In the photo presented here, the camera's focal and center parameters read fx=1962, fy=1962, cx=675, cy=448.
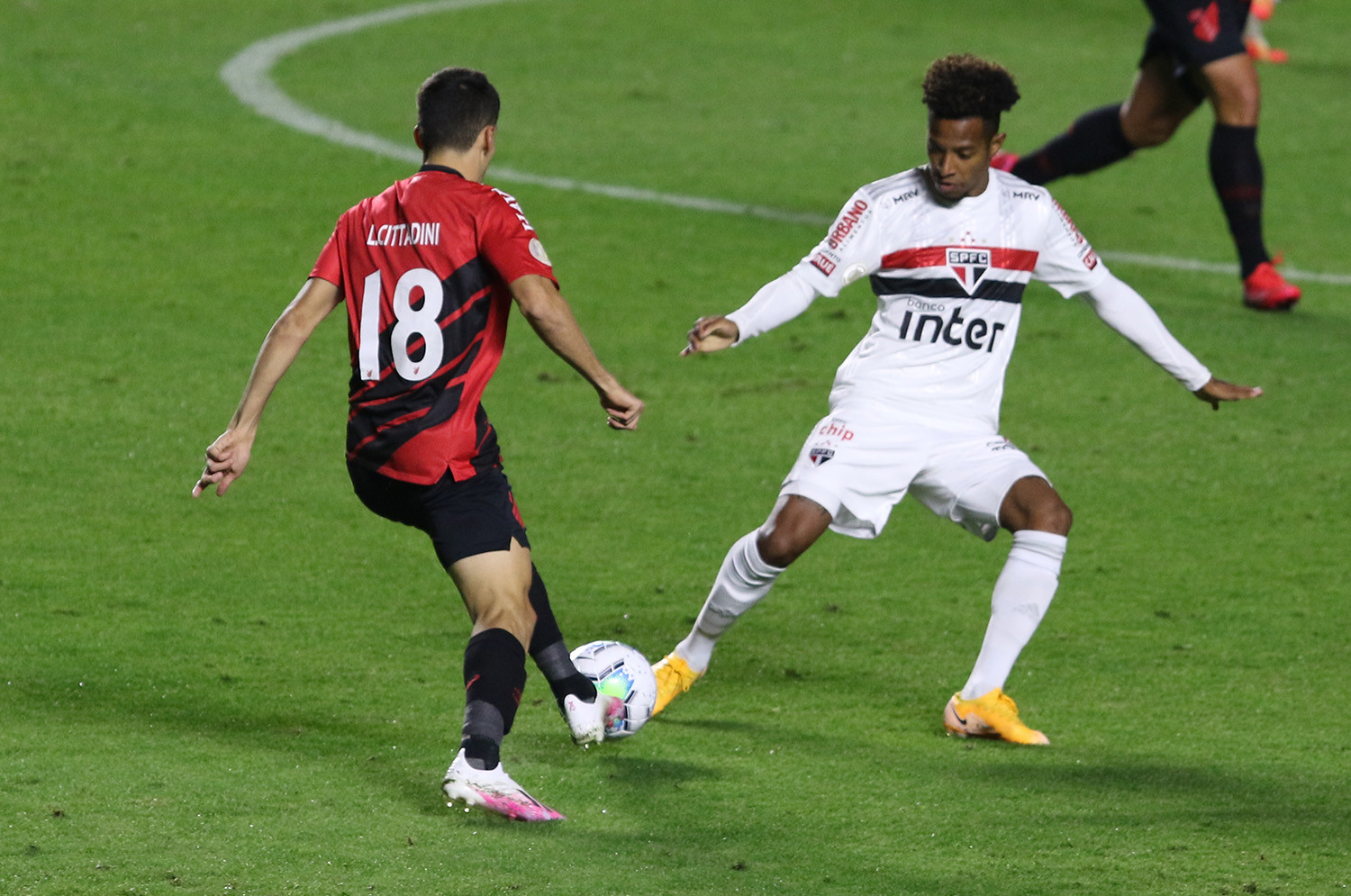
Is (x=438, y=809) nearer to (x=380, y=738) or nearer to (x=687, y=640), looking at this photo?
(x=380, y=738)

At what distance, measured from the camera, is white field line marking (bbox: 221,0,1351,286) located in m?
10.8

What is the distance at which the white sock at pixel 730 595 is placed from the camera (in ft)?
17.2

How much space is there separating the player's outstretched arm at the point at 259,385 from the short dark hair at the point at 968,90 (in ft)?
5.57

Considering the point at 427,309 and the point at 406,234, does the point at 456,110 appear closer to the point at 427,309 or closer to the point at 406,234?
the point at 406,234

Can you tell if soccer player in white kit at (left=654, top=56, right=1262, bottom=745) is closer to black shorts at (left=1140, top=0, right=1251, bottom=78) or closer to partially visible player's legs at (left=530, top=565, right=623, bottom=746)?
partially visible player's legs at (left=530, top=565, right=623, bottom=746)

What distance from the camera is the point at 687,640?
5.51m

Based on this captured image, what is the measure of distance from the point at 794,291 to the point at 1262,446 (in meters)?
3.63

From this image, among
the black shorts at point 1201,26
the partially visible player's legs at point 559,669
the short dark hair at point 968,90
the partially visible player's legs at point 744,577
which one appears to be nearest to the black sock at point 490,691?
the partially visible player's legs at point 559,669

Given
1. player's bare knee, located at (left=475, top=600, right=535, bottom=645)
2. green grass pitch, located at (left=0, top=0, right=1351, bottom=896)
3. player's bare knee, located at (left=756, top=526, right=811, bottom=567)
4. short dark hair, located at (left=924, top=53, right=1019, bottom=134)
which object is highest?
short dark hair, located at (left=924, top=53, right=1019, bottom=134)

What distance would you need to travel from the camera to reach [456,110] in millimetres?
4551

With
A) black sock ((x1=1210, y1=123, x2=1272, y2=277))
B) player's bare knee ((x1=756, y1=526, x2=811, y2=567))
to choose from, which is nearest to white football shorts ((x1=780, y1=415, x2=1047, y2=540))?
player's bare knee ((x1=756, y1=526, x2=811, y2=567))

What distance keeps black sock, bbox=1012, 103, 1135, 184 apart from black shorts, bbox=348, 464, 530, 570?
618cm

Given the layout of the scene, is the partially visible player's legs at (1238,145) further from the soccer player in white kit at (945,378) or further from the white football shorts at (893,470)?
the white football shorts at (893,470)

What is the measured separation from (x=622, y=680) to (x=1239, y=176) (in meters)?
5.62
